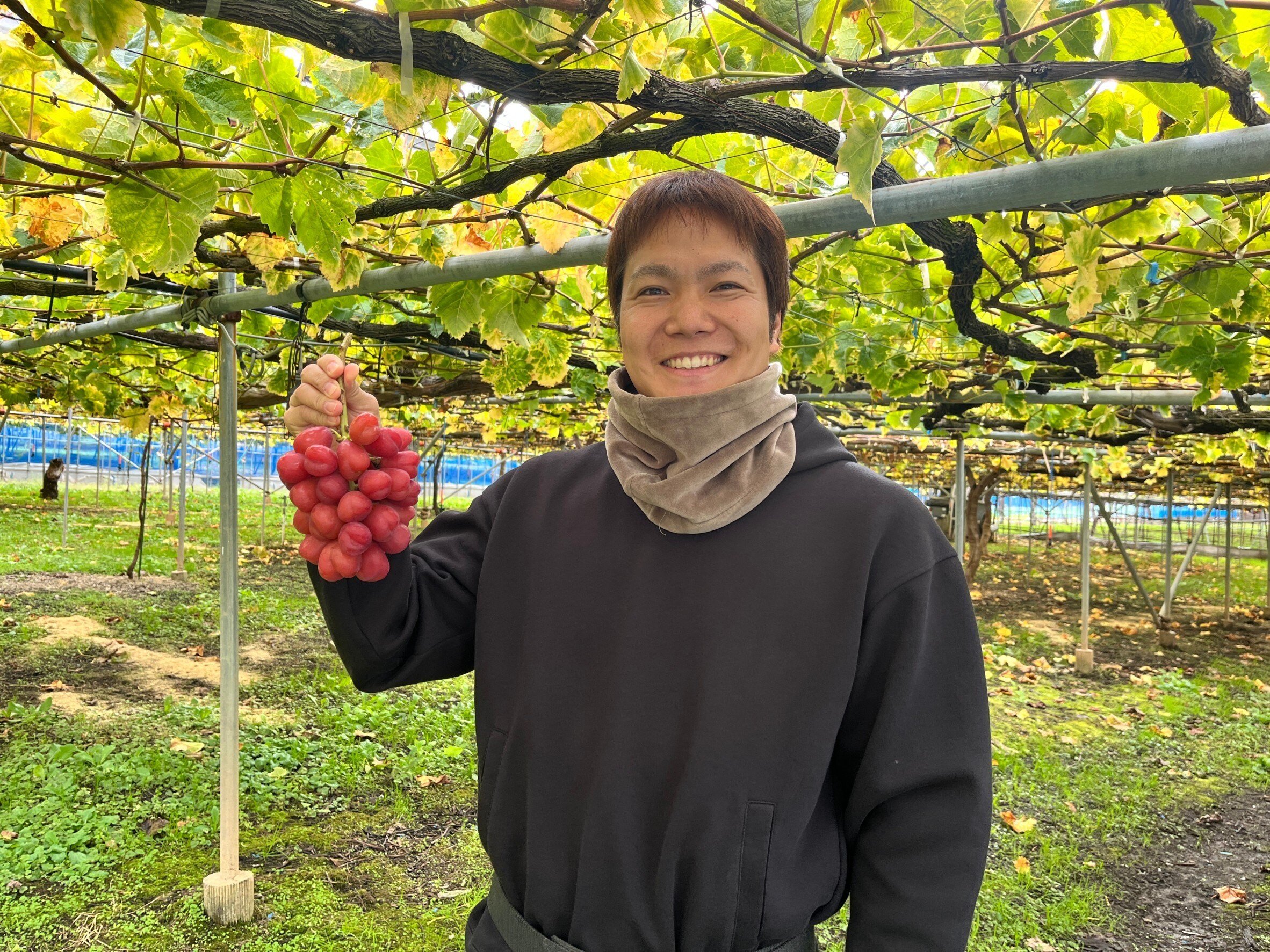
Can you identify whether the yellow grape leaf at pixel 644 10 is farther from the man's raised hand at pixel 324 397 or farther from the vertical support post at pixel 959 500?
the vertical support post at pixel 959 500

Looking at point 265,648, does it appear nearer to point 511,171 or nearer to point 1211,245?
point 511,171

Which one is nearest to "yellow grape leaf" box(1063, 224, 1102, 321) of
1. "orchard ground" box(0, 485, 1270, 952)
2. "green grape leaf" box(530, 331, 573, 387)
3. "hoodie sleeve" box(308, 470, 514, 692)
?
"hoodie sleeve" box(308, 470, 514, 692)

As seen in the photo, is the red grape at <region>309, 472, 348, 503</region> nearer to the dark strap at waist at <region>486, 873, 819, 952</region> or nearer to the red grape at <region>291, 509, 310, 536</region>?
the red grape at <region>291, 509, 310, 536</region>

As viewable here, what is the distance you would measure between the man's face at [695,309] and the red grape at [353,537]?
491mm

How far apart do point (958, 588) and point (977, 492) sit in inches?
532

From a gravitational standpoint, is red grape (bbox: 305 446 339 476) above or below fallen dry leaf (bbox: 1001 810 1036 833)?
above

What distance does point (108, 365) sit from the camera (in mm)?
6801

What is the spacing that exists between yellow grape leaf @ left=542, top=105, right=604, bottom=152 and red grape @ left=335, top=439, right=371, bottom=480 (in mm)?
916

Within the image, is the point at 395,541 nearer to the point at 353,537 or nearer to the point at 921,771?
the point at 353,537

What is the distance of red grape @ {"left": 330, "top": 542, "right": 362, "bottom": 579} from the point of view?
3.96ft

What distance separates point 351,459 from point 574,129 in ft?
3.18

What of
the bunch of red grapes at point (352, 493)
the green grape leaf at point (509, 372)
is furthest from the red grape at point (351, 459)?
the green grape leaf at point (509, 372)

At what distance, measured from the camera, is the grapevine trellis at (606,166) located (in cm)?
141

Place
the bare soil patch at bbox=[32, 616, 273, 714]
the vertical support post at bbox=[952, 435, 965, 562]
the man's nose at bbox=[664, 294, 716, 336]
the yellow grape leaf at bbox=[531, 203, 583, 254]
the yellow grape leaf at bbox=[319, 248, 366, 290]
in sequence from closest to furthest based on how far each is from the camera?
1. the man's nose at bbox=[664, 294, 716, 336]
2. the yellow grape leaf at bbox=[531, 203, 583, 254]
3. the yellow grape leaf at bbox=[319, 248, 366, 290]
4. the bare soil patch at bbox=[32, 616, 273, 714]
5. the vertical support post at bbox=[952, 435, 965, 562]
